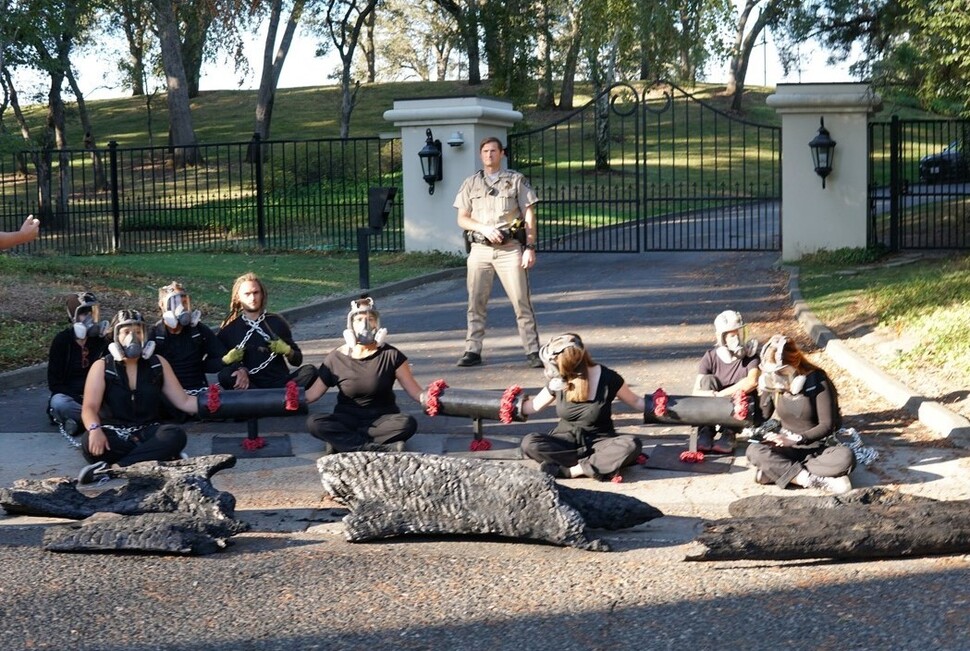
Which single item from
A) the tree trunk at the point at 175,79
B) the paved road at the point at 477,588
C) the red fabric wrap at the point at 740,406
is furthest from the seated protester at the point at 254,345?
the tree trunk at the point at 175,79

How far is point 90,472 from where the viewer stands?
24.2 feet

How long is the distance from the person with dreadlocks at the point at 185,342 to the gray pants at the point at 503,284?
2540mm

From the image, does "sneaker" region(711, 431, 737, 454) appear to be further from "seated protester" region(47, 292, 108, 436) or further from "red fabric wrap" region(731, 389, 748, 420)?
"seated protester" region(47, 292, 108, 436)

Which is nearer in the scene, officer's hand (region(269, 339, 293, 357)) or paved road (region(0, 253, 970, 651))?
paved road (region(0, 253, 970, 651))

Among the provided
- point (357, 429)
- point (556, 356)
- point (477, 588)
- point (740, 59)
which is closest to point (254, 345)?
point (357, 429)

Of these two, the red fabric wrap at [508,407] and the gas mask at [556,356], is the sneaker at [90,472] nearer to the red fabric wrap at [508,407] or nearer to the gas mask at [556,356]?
the red fabric wrap at [508,407]

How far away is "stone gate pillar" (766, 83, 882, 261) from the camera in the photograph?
1764 cm

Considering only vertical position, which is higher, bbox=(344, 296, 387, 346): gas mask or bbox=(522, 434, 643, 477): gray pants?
bbox=(344, 296, 387, 346): gas mask

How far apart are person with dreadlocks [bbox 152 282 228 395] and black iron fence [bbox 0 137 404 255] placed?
435 inches

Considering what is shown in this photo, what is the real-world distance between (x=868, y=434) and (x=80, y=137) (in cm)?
4514

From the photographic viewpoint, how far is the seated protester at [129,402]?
7668mm

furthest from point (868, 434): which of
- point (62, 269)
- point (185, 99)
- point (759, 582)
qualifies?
point (185, 99)

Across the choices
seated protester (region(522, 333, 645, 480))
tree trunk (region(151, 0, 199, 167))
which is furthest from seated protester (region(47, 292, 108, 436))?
tree trunk (region(151, 0, 199, 167))

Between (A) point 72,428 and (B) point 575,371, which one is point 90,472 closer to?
(A) point 72,428
